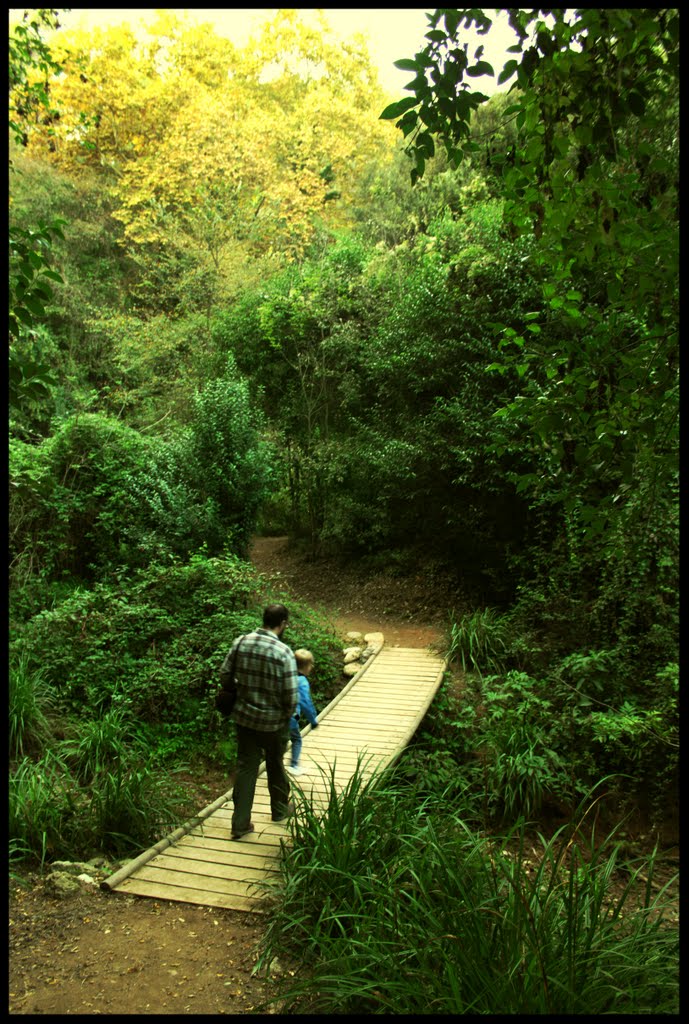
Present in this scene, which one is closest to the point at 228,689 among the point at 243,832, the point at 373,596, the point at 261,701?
the point at 261,701

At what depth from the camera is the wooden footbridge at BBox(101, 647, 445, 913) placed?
15.8ft

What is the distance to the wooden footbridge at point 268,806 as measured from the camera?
15.8ft

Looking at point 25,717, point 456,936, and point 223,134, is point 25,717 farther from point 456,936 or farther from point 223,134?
point 223,134

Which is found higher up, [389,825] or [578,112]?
[578,112]

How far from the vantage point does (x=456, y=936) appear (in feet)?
10.4

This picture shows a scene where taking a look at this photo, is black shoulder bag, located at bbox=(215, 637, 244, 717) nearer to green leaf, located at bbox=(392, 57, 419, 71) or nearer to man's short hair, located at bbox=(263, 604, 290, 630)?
man's short hair, located at bbox=(263, 604, 290, 630)

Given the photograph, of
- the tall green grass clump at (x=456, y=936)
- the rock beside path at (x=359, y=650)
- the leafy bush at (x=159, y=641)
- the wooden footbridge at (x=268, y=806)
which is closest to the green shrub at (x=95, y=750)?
the leafy bush at (x=159, y=641)

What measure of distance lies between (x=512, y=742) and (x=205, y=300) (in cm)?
1435

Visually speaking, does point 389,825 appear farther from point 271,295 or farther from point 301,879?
point 271,295

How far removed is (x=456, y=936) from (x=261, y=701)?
2454 mm

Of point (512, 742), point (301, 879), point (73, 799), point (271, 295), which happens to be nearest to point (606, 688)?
point (512, 742)

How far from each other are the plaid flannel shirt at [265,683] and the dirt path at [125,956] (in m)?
1.26

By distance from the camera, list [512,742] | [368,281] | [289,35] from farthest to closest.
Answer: [289,35] < [368,281] < [512,742]
